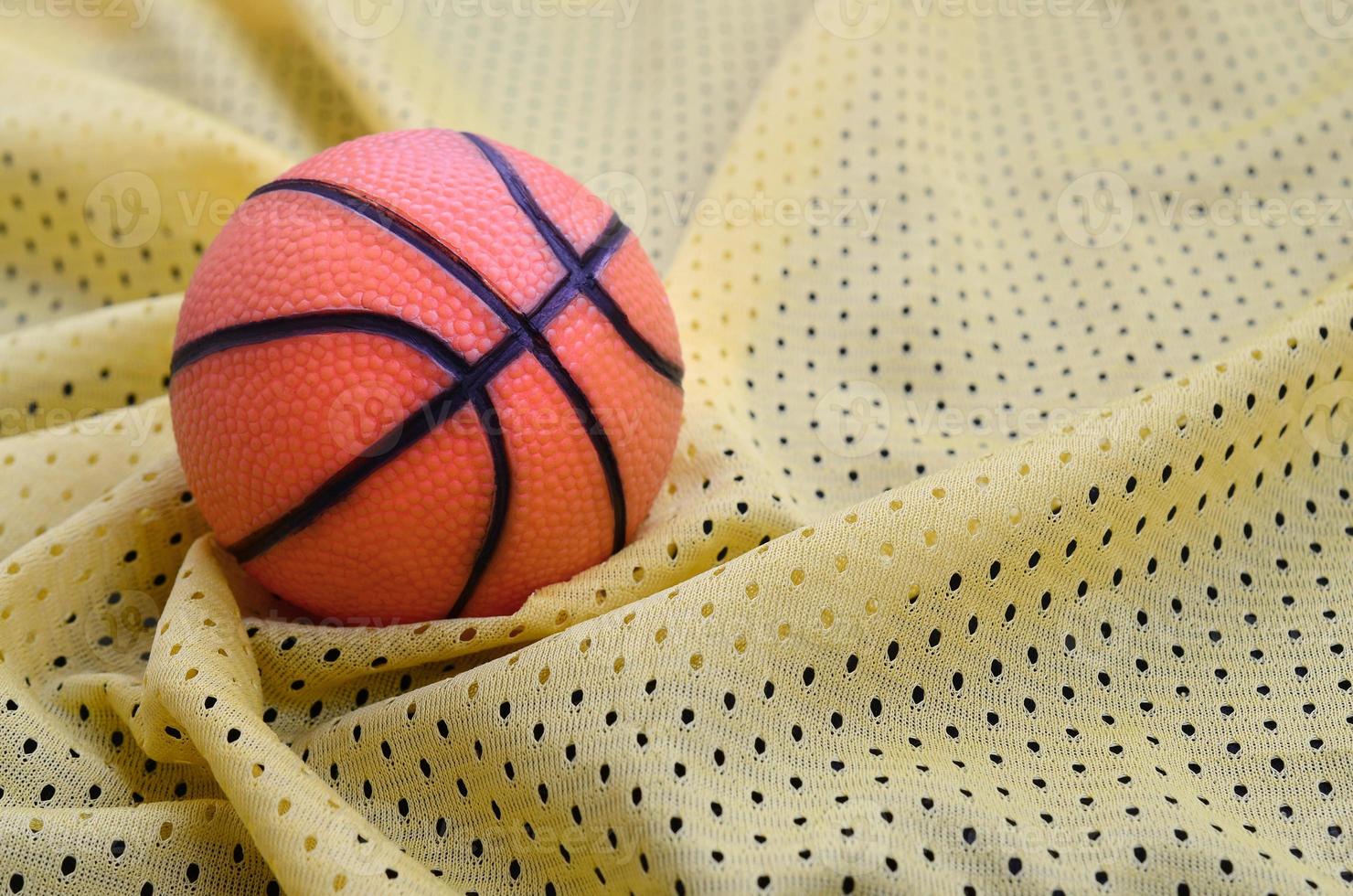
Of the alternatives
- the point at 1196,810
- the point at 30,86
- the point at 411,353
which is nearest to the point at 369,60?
the point at 30,86

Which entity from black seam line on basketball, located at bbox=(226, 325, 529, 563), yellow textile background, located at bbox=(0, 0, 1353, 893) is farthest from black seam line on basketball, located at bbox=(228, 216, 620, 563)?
yellow textile background, located at bbox=(0, 0, 1353, 893)

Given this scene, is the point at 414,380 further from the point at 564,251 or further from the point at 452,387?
the point at 564,251

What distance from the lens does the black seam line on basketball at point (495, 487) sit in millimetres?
847

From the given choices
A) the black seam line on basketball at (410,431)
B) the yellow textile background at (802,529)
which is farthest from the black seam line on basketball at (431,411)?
the yellow textile background at (802,529)

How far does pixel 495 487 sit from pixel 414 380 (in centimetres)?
11

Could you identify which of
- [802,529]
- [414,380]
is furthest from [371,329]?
[802,529]

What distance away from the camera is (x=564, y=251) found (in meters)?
0.90

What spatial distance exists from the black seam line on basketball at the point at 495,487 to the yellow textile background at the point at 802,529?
0.05m

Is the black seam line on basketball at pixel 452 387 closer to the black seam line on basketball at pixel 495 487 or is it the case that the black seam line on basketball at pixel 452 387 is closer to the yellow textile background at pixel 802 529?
the black seam line on basketball at pixel 495 487

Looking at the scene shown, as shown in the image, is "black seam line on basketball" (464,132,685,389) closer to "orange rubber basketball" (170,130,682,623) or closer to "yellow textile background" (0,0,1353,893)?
"orange rubber basketball" (170,130,682,623)

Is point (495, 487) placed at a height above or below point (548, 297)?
below

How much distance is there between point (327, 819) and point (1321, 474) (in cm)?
100

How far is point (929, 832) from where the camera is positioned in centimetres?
80

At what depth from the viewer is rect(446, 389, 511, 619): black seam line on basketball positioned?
85cm
